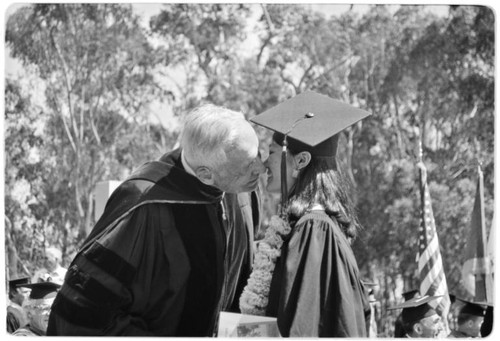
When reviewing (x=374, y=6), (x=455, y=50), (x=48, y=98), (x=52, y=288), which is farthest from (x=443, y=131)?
(x=52, y=288)

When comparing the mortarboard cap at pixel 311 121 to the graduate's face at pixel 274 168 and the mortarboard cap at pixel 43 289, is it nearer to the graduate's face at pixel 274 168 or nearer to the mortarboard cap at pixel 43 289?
the graduate's face at pixel 274 168

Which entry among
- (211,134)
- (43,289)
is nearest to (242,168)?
(211,134)

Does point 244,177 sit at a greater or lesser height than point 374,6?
lesser

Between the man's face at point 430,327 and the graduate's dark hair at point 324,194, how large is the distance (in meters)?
3.77

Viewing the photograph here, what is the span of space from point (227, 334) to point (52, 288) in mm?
3841

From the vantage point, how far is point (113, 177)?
1978 centimetres

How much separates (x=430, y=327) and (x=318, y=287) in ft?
13.5

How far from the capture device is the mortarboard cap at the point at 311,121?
349 centimetres

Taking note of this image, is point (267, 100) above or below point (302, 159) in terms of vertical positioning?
above

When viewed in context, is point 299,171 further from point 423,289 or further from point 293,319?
point 423,289

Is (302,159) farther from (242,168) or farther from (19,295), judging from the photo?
(19,295)

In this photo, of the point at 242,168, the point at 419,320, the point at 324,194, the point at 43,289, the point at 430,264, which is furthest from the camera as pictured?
the point at 430,264

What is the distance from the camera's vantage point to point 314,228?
3.27 meters

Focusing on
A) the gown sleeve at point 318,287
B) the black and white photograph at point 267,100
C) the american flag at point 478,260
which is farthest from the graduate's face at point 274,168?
the black and white photograph at point 267,100
